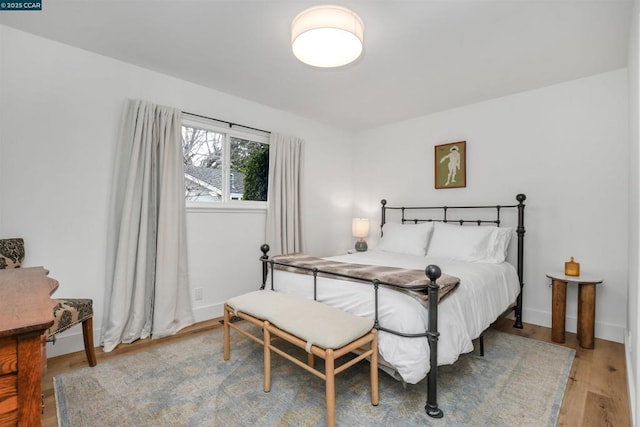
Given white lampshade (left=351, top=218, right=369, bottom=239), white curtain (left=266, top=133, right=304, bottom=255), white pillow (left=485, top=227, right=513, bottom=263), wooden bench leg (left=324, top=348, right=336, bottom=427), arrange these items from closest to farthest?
wooden bench leg (left=324, top=348, right=336, bottom=427) → white pillow (left=485, top=227, right=513, bottom=263) → white curtain (left=266, top=133, right=304, bottom=255) → white lampshade (left=351, top=218, right=369, bottom=239)

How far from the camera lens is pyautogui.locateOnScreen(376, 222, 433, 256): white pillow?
3.42 meters

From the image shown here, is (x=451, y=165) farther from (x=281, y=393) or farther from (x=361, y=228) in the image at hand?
(x=281, y=393)

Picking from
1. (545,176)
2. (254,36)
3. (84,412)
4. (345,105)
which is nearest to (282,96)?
(345,105)

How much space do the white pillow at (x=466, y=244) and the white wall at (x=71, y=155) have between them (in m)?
2.34

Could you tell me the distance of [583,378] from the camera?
2096mm

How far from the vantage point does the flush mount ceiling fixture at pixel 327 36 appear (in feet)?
5.78

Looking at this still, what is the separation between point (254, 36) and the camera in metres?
2.26

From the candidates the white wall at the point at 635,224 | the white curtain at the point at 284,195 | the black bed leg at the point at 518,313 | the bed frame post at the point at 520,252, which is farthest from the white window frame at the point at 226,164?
the white wall at the point at 635,224

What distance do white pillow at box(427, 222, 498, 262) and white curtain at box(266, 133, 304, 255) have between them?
1.60 meters

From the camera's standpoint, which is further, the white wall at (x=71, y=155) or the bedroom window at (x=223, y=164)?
the bedroom window at (x=223, y=164)

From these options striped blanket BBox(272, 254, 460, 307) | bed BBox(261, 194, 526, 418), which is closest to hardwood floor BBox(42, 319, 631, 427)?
bed BBox(261, 194, 526, 418)

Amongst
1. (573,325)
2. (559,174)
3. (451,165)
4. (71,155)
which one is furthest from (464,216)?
(71,155)

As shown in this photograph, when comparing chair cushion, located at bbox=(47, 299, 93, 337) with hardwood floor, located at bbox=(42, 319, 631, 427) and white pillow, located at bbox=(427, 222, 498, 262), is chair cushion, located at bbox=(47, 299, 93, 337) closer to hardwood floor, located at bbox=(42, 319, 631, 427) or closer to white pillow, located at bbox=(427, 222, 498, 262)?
hardwood floor, located at bbox=(42, 319, 631, 427)

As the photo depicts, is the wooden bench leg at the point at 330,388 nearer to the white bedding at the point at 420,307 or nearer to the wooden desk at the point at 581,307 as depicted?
the white bedding at the point at 420,307
